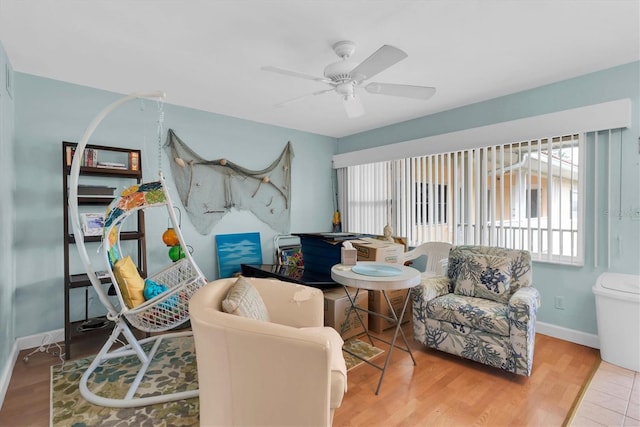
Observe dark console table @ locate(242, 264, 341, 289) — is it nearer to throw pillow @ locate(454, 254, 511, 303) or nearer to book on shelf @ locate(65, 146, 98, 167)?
throw pillow @ locate(454, 254, 511, 303)

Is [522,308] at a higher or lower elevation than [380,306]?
higher

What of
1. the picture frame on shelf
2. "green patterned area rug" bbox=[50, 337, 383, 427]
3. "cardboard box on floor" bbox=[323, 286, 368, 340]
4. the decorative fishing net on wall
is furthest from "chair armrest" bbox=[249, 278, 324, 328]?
the decorative fishing net on wall

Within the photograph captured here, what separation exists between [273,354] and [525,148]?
3.18 meters

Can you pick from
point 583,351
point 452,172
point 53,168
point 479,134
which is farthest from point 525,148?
point 53,168

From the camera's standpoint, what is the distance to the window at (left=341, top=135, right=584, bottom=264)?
2.99m

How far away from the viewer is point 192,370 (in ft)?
7.90

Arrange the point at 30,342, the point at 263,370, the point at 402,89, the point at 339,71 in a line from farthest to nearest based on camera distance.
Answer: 1. the point at 30,342
2. the point at 402,89
3. the point at 339,71
4. the point at 263,370

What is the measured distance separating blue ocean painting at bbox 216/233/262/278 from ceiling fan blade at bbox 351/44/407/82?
258cm

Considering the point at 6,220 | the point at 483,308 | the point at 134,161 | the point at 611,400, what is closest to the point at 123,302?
the point at 6,220

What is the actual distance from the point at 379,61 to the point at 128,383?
2.68 meters

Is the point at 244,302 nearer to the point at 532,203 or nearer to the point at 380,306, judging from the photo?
the point at 380,306

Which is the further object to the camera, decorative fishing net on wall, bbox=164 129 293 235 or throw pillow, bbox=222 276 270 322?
decorative fishing net on wall, bbox=164 129 293 235

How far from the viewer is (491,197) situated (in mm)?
3434

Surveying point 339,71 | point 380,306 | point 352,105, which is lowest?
point 380,306
